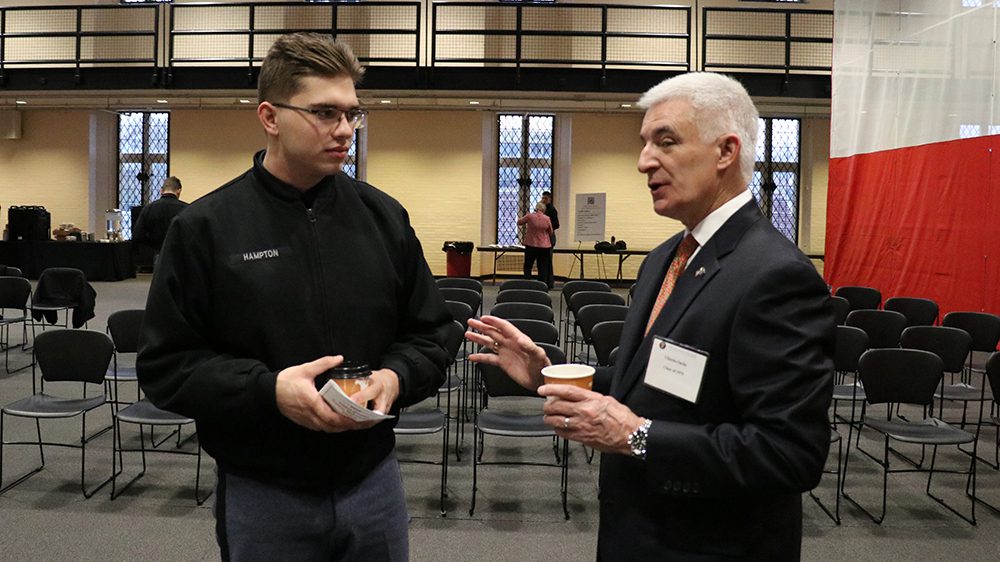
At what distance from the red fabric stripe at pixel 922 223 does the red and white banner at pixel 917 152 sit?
13 mm

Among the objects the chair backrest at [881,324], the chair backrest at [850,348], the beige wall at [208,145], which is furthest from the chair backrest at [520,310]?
the beige wall at [208,145]

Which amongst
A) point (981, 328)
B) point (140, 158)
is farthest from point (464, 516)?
point (140, 158)

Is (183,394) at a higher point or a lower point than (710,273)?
lower

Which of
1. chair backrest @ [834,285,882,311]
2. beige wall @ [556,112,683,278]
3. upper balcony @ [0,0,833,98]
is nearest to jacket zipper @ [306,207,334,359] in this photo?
chair backrest @ [834,285,882,311]

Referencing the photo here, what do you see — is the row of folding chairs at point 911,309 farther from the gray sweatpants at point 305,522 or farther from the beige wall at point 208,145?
the beige wall at point 208,145

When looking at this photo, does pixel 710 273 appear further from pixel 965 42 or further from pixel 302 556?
pixel 965 42

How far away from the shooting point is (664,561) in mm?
1367

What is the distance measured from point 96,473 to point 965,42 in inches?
334

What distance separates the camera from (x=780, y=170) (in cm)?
1558

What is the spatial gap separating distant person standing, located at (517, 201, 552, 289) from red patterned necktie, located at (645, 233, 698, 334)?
11.2m

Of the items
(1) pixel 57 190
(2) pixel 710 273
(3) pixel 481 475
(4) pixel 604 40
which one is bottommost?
(3) pixel 481 475

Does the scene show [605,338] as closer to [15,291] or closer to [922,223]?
[922,223]

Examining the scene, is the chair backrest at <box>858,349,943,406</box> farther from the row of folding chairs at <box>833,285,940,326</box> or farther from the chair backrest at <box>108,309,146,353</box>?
the chair backrest at <box>108,309,146,353</box>

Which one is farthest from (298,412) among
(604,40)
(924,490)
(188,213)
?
(604,40)
